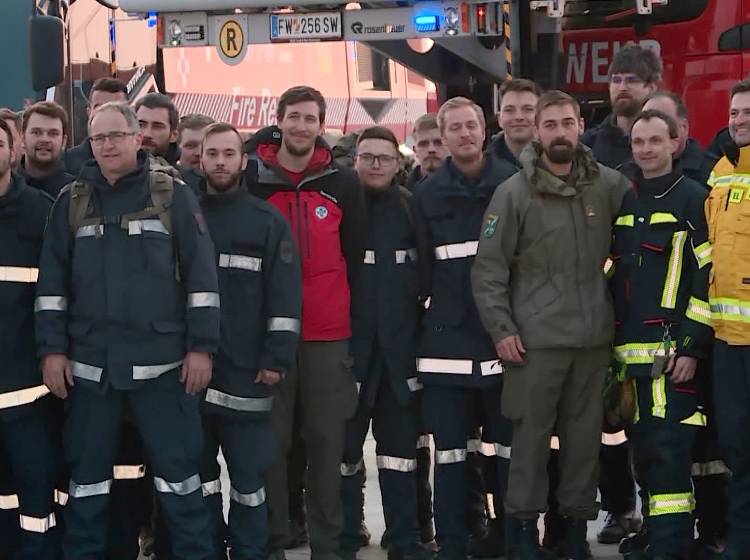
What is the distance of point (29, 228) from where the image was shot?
601cm

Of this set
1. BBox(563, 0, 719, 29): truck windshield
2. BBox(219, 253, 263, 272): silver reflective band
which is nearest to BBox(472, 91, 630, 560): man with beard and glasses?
BBox(219, 253, 263, 272): silver reflective band

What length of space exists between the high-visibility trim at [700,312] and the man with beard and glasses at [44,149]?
8.80 feet

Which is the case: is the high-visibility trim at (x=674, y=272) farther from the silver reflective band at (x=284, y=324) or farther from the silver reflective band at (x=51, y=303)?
the silver reflective band at (x=51, y=303)

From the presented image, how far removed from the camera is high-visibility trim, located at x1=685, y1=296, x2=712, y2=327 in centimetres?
→ 601

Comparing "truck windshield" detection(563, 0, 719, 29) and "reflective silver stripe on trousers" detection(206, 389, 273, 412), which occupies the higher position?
"truck windshield" detection(563, 0, 719, 29)

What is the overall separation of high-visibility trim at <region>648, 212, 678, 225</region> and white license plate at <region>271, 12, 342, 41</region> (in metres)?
3.21

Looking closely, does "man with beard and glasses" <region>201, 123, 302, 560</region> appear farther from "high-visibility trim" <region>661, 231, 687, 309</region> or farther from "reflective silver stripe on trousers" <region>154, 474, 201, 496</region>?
"high-visibility trim" <region>661, 231, 687, 309</region>

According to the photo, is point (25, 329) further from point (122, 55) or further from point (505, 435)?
point (122, 55)

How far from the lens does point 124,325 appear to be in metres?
5.75

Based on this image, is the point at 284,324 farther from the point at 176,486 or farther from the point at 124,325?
the point at 176,486

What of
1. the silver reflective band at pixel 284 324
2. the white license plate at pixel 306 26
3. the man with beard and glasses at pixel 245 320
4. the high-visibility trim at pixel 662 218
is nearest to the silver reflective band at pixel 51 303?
the man with beard and glasses at pixel 245 320

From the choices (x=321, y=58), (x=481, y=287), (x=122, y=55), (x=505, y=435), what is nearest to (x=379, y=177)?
(x=481, y=287)

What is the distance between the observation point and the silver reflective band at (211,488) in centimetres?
623

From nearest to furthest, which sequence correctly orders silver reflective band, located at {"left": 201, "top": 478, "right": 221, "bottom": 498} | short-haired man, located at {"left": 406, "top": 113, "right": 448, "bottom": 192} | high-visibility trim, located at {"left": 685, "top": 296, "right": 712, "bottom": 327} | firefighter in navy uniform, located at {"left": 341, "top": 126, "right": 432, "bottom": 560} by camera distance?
high-visibility trim, located at {"left": 685, "top": 296, "right": 712, "bottom": 327} → silver reflective band, located at {"left": 201, "top": 478, "right": 221, "bottom": 498} → firefighter in navy uniform, located at {"left": 341, "top": 126, "right": 432, "bottom": 560} → short-haired man, located at {"left": 406, "top": 113, "right": 448, "bottom": 192}
